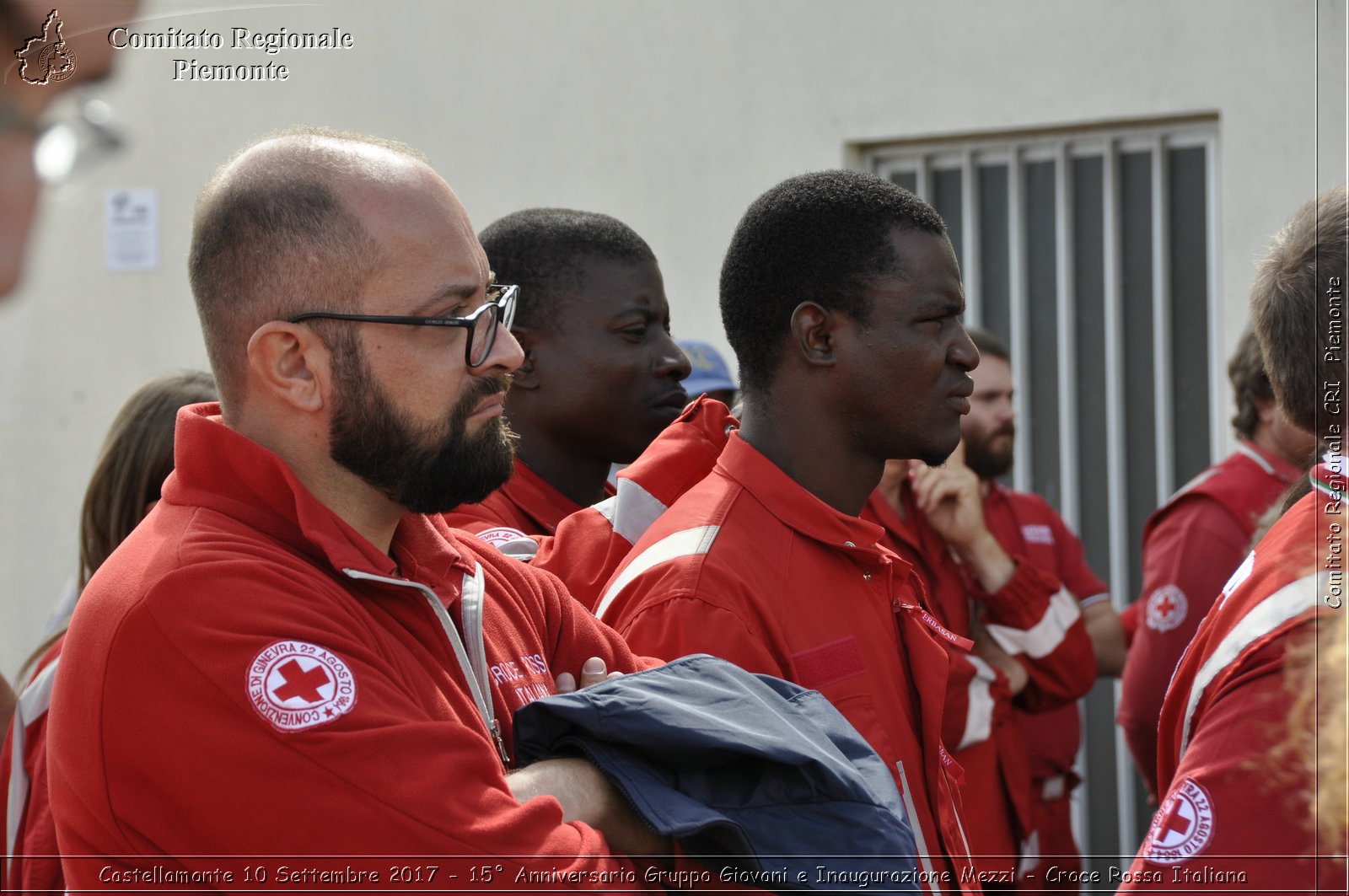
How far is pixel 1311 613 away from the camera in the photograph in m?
1.57

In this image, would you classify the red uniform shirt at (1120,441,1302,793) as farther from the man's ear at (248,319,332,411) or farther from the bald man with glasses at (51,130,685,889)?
the man's ear at (248,319,332,411)

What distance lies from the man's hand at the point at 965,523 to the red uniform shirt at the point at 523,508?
105 centimetres

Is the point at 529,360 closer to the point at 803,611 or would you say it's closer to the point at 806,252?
the point at 806,252

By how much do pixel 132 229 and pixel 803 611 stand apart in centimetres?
459

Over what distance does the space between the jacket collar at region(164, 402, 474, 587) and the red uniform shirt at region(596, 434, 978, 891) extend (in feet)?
1.89

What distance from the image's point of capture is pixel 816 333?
239 centimetres

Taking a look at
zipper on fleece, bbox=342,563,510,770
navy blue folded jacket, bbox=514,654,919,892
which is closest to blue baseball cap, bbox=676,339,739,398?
zipper on fleece, bbox=342,563,510,770

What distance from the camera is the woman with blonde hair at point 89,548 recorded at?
2398 millimetres

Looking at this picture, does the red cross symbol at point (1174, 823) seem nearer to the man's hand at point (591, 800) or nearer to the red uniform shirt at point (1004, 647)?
the man's hand at point (591, 800)

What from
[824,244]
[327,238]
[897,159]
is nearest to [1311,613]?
[824,244]

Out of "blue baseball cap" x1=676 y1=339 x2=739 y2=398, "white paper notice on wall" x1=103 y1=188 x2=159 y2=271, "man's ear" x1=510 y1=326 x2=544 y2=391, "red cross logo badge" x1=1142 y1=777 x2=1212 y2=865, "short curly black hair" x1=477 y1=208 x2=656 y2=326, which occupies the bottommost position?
"red cross logo badge" x1=1142 y1=777 x2=1212 y2=865

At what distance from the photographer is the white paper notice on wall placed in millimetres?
5715

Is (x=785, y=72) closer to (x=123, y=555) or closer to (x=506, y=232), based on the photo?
(x=506, y=232)

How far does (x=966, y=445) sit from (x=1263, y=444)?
0.97 meters
